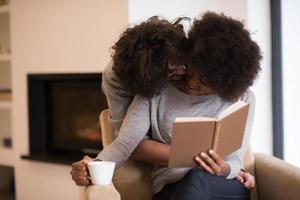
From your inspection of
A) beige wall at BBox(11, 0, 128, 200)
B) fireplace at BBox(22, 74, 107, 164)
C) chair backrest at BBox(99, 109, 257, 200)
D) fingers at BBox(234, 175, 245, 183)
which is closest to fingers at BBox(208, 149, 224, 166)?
fingers at BBox(234, 175, 245, 183)

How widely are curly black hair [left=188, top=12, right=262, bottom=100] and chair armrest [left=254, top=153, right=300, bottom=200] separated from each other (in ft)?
1.05

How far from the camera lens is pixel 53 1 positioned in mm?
2689

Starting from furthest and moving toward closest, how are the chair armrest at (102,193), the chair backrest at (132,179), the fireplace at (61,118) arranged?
the fireplace at (61,118) < the chair backrest at (132,179) < the chair armrest at (102,193)

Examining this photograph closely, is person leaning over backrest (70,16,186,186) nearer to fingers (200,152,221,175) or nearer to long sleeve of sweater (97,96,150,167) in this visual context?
long sleeve of sweater (97,96,150,167)

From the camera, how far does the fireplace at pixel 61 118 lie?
2756 millimetres

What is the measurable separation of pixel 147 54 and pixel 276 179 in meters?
0.62

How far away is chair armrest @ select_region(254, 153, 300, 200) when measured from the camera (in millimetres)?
1306

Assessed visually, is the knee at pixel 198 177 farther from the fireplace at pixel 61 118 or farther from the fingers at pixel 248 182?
the fireplace at pixel 61 118

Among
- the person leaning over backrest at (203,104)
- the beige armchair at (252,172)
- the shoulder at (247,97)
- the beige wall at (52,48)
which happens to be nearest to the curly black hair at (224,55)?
the person leaning over backrest at (203,104)

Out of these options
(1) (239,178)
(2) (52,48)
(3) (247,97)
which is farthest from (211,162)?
(2) (52,48)

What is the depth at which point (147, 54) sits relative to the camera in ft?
4.02

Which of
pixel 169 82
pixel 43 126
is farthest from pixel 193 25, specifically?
pixel 43 126

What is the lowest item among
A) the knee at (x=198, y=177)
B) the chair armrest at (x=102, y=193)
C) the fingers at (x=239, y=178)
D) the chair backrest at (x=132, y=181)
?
the chair backrest at (x=132, y=181)

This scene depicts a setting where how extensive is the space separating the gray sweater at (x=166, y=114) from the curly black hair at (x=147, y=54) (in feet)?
0.28
